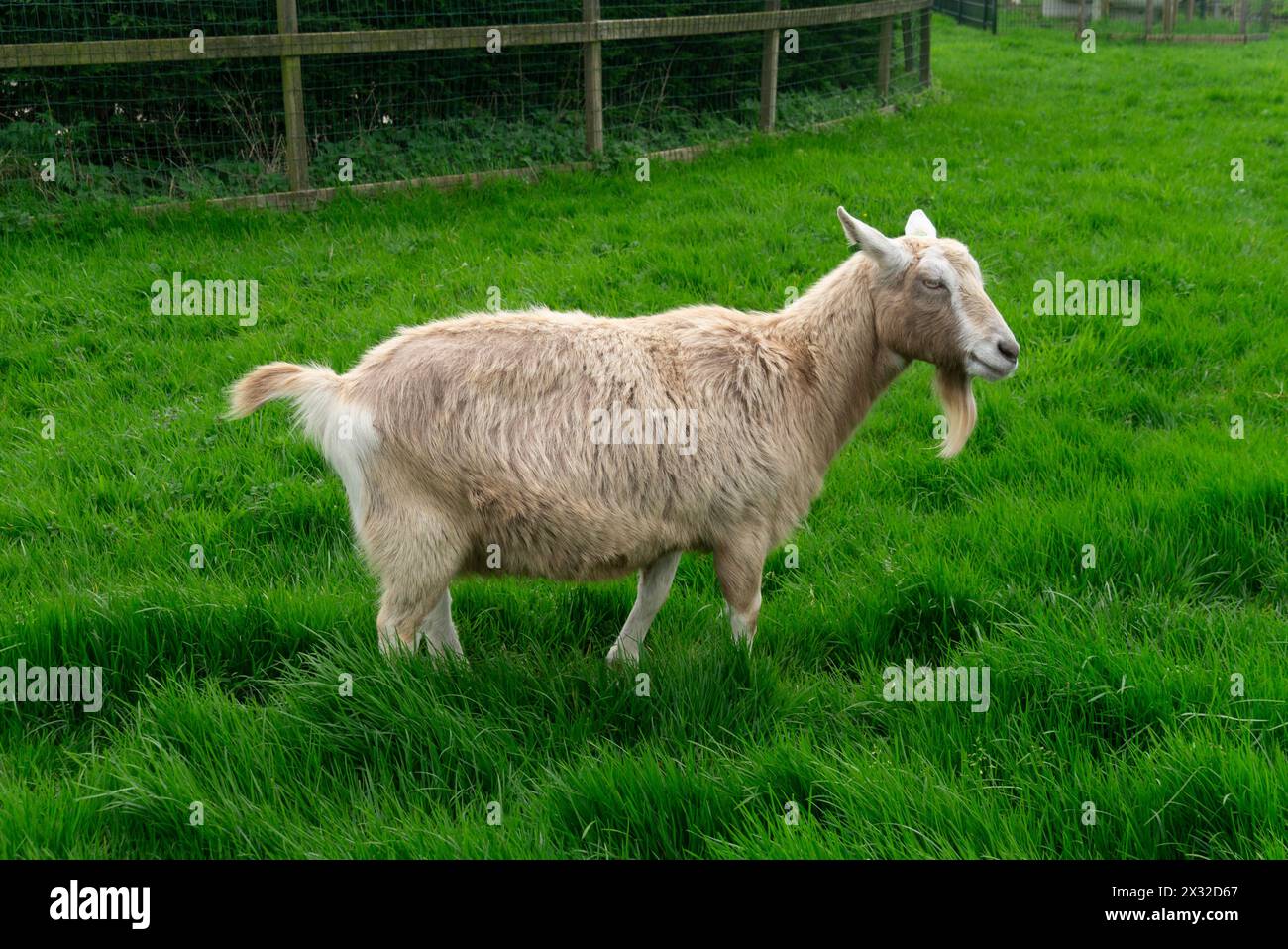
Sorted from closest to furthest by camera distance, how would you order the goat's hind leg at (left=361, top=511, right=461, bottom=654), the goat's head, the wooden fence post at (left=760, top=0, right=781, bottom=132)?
the goat's hind leg at (left=361, top=511, right=461, bottom=654) < the goat's head < the wooden fence post at (left=760, top=0, right=781, bottom=132)

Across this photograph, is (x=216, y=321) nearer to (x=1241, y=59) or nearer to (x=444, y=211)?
(x=444, y=211)

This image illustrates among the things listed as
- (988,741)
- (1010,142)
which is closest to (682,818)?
(988,741)

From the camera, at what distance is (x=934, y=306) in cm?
420

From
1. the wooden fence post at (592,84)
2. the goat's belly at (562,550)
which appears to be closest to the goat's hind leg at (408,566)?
the goat's belly at (562,550)

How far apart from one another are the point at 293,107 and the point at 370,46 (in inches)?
32.2

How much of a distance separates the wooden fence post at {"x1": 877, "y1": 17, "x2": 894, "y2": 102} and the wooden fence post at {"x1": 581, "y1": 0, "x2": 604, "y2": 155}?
4813 mm

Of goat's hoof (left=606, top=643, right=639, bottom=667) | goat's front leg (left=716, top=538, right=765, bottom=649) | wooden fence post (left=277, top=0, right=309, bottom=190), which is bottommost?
goat's hoof (left=606, top=643, right=639, bottom=667)

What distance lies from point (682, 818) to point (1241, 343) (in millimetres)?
5169

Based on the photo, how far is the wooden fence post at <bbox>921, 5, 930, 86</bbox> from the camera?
15.6m

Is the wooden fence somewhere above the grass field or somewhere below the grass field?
above

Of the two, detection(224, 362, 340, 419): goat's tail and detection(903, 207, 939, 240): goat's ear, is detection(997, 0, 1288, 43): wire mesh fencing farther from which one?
detection(224, 362, 340, 419): goat's tail

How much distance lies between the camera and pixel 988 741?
347cm


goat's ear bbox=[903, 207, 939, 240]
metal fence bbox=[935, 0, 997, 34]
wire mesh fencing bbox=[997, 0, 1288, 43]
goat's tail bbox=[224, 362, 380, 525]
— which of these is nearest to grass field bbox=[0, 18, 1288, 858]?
goat's tail bbox=[224, 362, 380, 525]

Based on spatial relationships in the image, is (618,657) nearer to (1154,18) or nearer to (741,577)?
(741,577)
